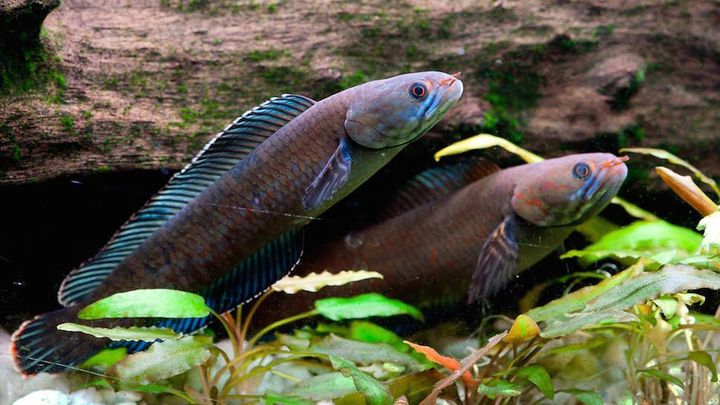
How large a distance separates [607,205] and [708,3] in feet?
4.92

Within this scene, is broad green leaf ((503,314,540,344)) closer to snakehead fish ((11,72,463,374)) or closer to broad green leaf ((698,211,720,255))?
broad green leaf ((698,211,720,255))

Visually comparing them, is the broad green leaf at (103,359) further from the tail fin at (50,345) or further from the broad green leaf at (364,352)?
the broad green leaf at (364,352)

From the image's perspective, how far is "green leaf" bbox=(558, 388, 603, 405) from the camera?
2.19 meters

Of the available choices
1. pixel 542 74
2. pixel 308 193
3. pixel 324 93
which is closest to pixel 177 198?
pixel 308 193

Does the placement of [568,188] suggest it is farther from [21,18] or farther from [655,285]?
[21,18]

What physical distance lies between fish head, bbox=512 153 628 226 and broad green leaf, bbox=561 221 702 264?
0.15m

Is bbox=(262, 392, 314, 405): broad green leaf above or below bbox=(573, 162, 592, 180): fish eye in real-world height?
below

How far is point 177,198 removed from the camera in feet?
7.16

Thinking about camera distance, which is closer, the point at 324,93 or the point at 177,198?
the point at 177,198

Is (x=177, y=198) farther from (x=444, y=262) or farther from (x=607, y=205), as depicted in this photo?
(x=607, y=205)

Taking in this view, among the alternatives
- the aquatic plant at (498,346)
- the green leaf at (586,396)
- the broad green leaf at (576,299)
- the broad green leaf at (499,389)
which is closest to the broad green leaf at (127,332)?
the aquatic plant at (498,346)

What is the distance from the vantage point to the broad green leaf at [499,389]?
2.05 metres

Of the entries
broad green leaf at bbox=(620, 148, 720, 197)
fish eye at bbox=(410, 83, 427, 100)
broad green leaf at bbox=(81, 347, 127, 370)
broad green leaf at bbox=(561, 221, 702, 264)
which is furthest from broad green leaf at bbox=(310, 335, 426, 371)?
broad green leaf at bbox=(620, 148, 720, 197)

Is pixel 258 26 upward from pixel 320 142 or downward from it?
upward
